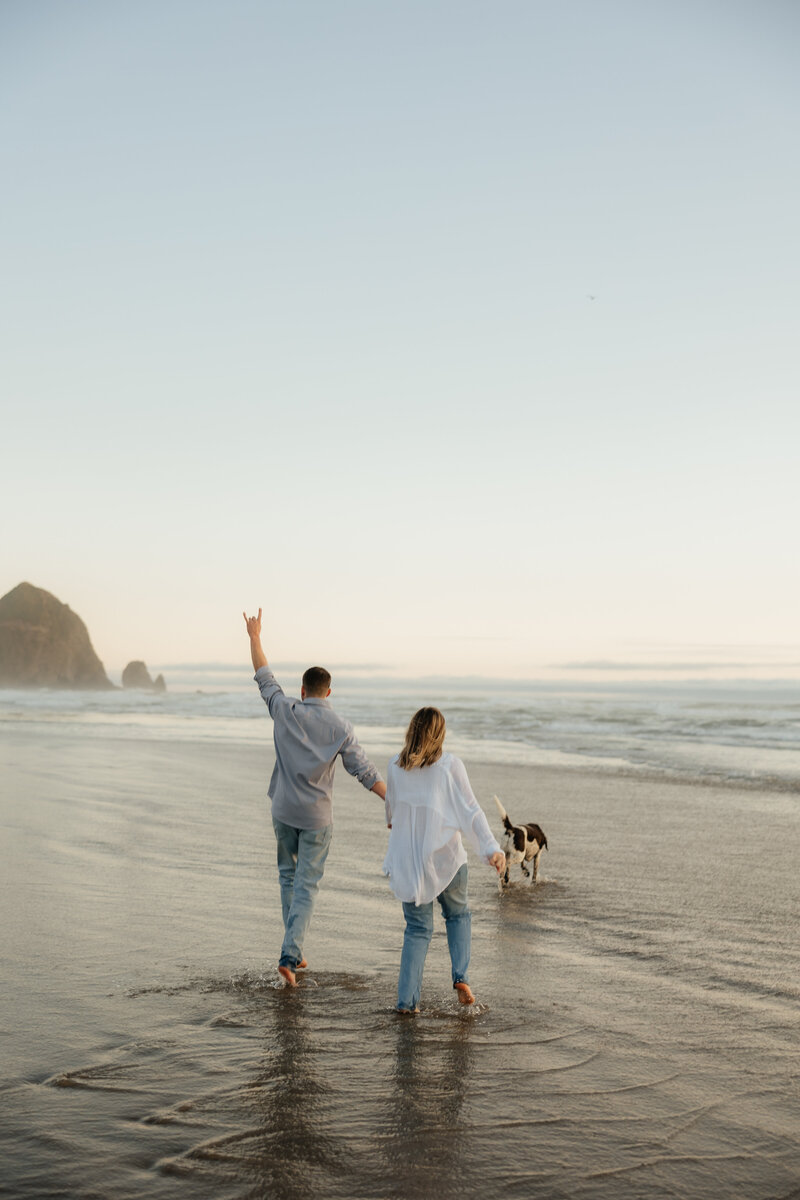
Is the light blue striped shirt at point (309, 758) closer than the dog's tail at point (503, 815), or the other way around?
the light blue striped shirt at point (309, 758)

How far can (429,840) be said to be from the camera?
5.45 m

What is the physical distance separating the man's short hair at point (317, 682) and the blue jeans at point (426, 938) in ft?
4.72

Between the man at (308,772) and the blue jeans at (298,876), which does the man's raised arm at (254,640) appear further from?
the blue jeans at (298,876)

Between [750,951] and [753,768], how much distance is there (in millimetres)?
13801

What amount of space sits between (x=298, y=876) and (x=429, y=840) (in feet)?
3.62

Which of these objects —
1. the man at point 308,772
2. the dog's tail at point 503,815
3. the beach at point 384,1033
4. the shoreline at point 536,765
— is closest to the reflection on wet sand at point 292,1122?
the beach at point 384,1033

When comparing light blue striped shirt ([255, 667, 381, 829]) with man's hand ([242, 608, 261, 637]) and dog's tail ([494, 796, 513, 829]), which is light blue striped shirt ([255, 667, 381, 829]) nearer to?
man's hand ([242, 608, 261, 637])

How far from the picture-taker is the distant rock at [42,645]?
122938 millimetres

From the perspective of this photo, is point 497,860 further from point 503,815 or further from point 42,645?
point 42,645

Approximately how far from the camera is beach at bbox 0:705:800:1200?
3.57 meters

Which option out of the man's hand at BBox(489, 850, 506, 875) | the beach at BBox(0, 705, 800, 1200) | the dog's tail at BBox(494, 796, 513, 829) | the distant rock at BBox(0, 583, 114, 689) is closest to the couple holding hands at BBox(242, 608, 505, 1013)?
the man's hand at BBox(489, 850, 506, 875)

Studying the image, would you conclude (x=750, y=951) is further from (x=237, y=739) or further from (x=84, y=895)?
(x=237, y=739)

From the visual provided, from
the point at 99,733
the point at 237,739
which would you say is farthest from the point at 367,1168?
the point at 99,733

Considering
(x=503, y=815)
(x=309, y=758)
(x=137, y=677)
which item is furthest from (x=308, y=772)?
(x=137, y=677)
